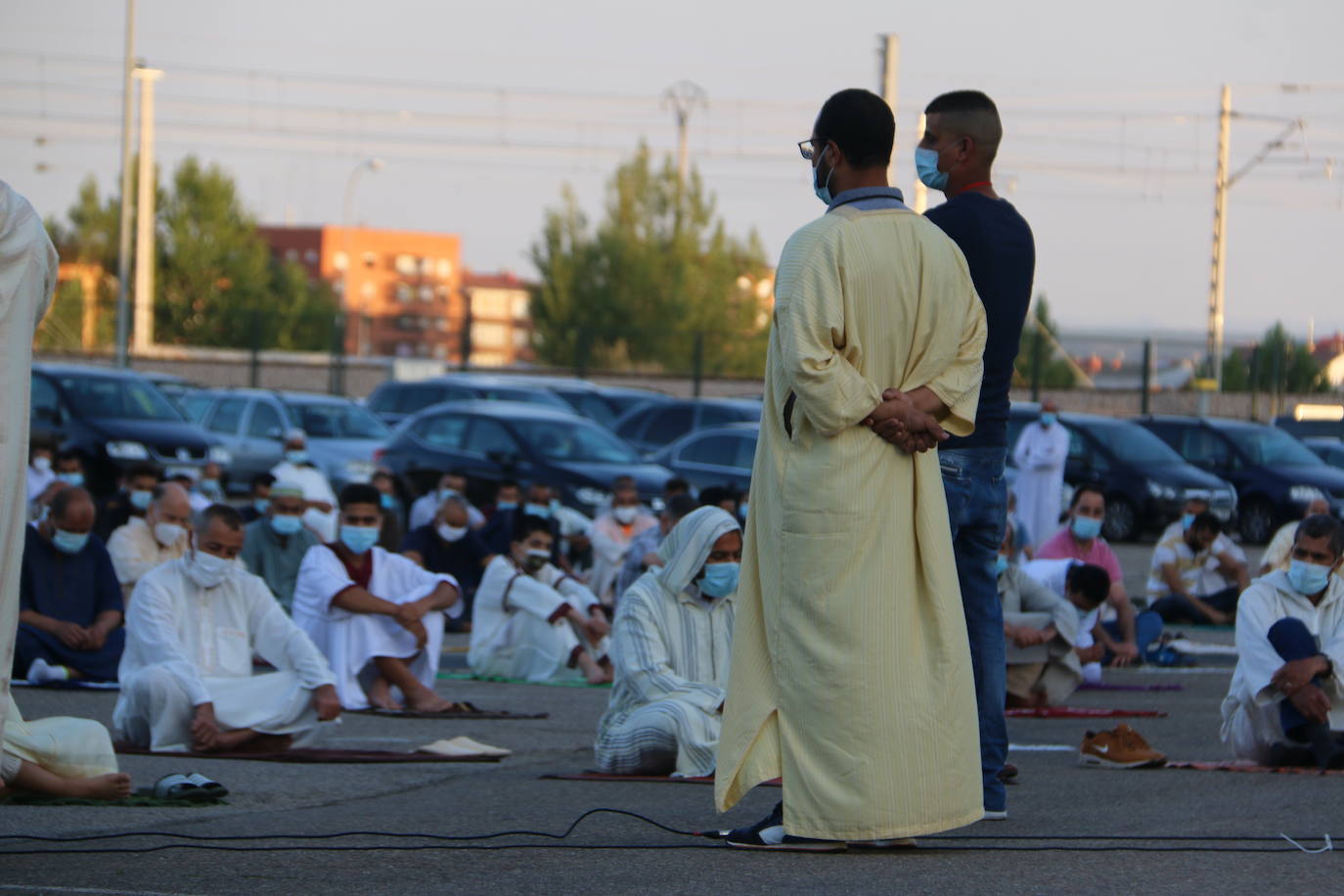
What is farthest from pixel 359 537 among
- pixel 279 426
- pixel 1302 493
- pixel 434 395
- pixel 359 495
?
pixel 434 395

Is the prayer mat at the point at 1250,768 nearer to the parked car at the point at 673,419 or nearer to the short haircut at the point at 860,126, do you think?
the short haircut at the point at 860,126

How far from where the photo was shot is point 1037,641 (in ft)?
35.7

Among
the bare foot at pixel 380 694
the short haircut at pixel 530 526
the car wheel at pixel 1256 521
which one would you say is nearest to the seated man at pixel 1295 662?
the bare foot at pixel 380 694

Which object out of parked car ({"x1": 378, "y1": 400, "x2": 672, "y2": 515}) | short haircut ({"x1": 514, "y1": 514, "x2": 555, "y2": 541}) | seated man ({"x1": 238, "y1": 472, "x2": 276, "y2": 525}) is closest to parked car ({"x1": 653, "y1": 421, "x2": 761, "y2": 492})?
parked car ({"x1": 378, "y1": 400, "x2": 672, "y2": 515})

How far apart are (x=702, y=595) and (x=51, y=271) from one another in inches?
149

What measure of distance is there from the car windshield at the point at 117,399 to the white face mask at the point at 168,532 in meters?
13.1

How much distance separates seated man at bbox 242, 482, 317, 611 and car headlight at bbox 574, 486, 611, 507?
27.5ft

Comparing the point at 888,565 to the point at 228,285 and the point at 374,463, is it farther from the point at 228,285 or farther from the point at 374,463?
the point at 228,285

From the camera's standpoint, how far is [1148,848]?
5.76 meters

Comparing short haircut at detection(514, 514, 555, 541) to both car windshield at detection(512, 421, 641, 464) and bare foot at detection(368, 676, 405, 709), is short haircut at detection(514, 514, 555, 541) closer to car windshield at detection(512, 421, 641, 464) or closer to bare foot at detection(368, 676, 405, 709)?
bare foot at detection(368, 676, 405, 709)

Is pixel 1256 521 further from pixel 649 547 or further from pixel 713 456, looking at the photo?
pixel 649 547

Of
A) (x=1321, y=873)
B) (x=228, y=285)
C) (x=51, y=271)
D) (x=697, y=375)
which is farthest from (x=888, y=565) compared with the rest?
(x=228, y=285)

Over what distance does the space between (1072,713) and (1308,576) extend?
2.75 metres

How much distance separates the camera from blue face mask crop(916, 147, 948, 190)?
6465 mm
